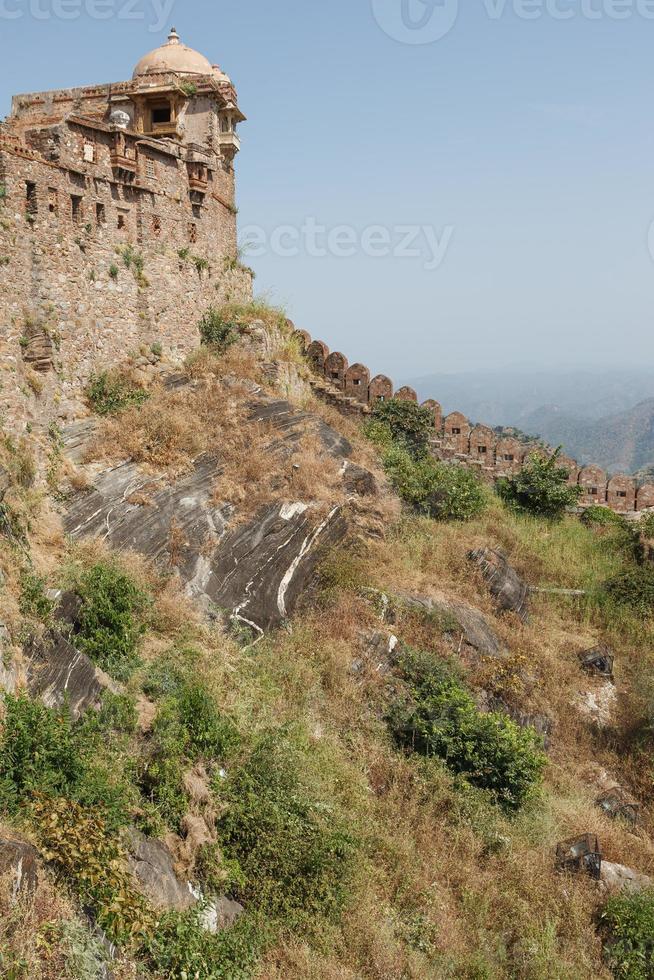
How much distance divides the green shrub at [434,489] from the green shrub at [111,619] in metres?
6.79

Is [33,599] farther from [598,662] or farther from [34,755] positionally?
[598,662]

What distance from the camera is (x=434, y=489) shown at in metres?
15.7

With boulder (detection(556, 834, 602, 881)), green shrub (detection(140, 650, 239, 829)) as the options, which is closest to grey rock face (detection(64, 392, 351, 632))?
green shrub (detection(140, 650, 239, 829))

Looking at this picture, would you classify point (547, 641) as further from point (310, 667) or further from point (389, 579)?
point (310, 667)

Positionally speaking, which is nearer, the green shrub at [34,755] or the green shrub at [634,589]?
the green shrub at [34,755]

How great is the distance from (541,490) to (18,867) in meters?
13.9

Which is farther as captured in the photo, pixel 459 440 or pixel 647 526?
pixel 459 440

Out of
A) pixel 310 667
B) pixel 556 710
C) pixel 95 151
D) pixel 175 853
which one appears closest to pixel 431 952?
pixel 175 853

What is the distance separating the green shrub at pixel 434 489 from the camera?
50.4 ft

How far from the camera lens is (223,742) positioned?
848 cm

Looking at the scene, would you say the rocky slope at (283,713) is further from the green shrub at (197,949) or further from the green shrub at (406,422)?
the green shrub at (406,422)

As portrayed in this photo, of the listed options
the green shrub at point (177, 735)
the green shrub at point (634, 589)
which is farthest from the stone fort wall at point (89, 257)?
the green shrub at point (634, 589)

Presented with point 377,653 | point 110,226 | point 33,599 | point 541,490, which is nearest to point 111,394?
point 110,226

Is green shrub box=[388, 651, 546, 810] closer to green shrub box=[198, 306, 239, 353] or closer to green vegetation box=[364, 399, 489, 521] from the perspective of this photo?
green vegetation box=[364, 399, 489, 521]
